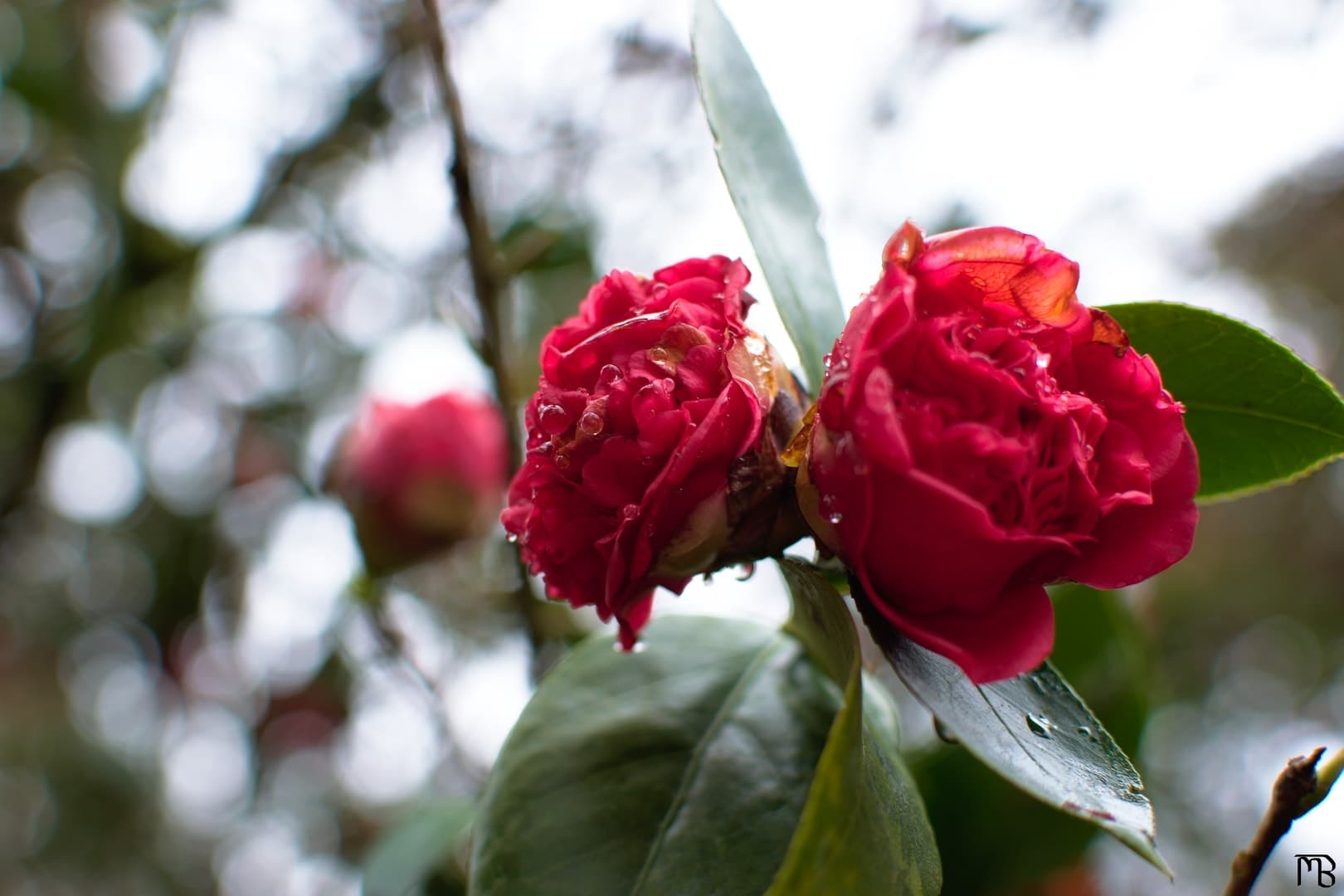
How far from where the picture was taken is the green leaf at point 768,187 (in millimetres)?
602

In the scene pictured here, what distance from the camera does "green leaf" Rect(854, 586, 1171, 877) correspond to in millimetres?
418

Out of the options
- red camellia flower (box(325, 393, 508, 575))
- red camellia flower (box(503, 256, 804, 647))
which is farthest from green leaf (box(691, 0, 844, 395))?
red camellia flower (box(325, 393, 508, 575))

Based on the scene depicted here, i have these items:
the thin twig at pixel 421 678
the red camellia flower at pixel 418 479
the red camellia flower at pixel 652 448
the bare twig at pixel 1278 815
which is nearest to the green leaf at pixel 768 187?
the red camellia flower at pixel 652 448

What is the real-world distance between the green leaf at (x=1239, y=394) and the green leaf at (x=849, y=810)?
272 millimetres

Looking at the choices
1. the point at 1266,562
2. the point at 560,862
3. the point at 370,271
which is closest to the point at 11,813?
the point at 370,271

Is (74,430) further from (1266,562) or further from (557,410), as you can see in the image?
(1266,562)

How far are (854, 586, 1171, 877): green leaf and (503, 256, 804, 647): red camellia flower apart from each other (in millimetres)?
86

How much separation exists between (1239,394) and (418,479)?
0.99 meters

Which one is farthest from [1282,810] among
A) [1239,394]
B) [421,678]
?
[421,678]

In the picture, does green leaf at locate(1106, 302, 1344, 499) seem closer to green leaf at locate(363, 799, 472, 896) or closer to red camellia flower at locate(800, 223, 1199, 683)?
red camellia flower at locate(800, 223, 1199, 683)

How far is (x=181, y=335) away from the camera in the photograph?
236 centimetres

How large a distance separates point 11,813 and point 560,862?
3.48m

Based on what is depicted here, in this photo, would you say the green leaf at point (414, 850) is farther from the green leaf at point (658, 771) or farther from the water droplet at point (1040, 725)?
the water droplet at point (1040, 725)

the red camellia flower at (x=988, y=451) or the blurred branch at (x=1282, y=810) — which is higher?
the red camellia flower at (x=988, y=451)
